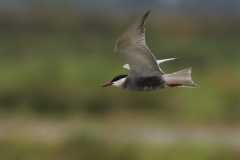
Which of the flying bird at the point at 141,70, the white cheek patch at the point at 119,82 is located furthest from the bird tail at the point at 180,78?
the white cheek patch at the point at 119,82

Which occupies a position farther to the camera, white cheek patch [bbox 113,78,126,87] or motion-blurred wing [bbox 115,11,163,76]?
white cheek patch [bbox 113,78,126,87]

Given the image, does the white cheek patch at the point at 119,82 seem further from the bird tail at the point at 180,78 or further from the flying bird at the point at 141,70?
the bird tail at the point at 180,78

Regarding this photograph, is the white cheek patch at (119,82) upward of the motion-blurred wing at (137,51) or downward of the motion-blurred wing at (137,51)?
downward

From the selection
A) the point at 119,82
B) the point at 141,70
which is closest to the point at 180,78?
the point at 141,70

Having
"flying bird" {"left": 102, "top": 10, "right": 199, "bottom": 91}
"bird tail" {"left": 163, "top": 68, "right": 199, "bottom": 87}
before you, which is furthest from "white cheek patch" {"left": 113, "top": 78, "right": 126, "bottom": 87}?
"bird tail" {"left": 163, "top": 68, "right": 199, "bottom": 87}

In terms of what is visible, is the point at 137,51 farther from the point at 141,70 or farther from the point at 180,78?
the point at 180,78

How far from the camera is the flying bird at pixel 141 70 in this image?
7.47ft

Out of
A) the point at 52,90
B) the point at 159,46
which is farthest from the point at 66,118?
the point at 159,46

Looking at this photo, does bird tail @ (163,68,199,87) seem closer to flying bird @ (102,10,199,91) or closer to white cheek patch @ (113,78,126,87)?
flying bird @ (102,10,199,91)

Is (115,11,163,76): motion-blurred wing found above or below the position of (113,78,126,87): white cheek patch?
above

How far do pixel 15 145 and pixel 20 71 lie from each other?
246cm

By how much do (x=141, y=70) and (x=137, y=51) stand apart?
0.11m

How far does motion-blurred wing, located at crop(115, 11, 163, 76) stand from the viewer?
7.38 ft

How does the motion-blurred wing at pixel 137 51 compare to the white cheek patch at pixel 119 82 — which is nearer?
the motion-blurred wing at pixel 137 51
